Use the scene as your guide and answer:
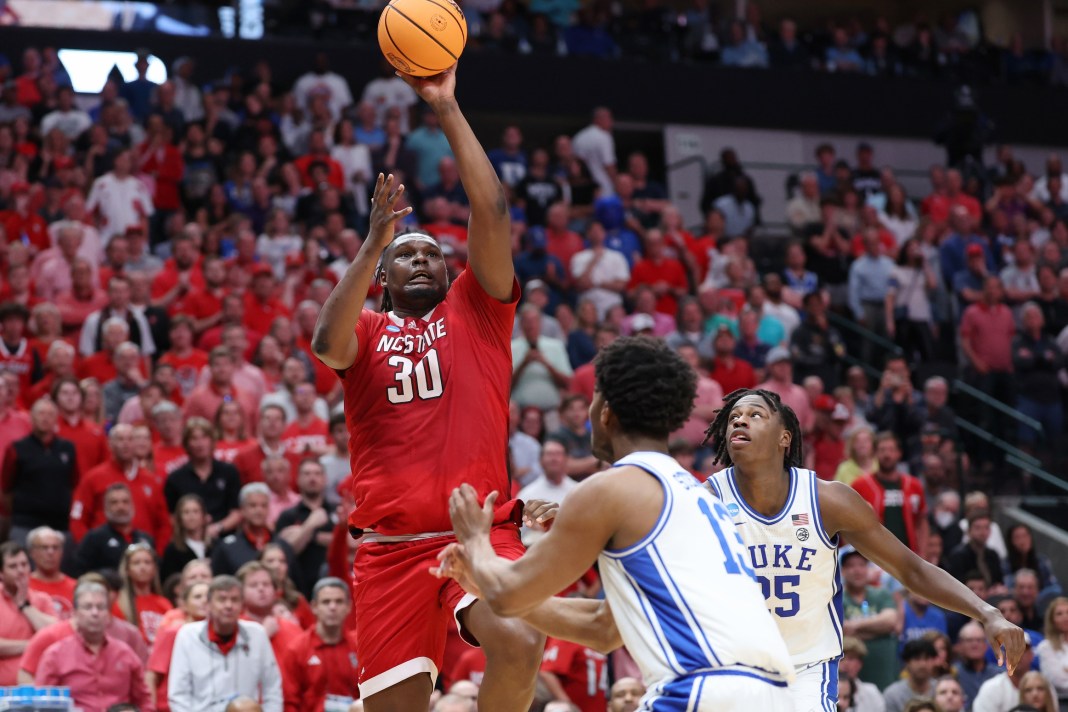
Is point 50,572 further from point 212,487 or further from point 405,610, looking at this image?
point 405,610

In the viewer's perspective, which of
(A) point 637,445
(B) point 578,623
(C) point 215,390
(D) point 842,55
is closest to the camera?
(A) point 637,445

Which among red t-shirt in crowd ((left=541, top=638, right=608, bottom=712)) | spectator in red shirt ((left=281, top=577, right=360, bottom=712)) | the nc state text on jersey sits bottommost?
red t-shirt in crowd ((left=541, top=638, right=608, bottom=712))

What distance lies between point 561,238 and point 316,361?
4.26m

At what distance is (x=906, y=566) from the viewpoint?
248 inches

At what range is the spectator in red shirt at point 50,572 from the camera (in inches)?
431

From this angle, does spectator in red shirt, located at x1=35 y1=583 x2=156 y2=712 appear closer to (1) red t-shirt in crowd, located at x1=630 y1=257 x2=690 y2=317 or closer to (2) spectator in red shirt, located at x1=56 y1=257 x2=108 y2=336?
(2) spectator in red shirt, located at x1=56 y1=257 x2=108 y2=336

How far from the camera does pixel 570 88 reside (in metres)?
22.6

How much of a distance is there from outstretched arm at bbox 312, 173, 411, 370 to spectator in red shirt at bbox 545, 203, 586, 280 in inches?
467

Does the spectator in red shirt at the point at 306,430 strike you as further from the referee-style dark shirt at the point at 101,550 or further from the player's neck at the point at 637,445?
the player's neck at the point at 637,445

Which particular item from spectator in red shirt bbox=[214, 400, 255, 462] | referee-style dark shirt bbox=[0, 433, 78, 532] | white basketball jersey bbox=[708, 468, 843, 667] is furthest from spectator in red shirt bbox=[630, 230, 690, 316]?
white basketball jersey bbox=[708, 468, 843, 667]

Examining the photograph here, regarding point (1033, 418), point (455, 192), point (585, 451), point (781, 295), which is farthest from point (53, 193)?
point (1033, 418)

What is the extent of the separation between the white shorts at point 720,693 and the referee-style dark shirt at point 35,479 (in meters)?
8.36

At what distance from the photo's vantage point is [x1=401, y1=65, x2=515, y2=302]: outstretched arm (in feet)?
19.4

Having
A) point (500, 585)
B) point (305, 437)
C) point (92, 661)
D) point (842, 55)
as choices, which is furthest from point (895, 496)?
point (842, 55)
